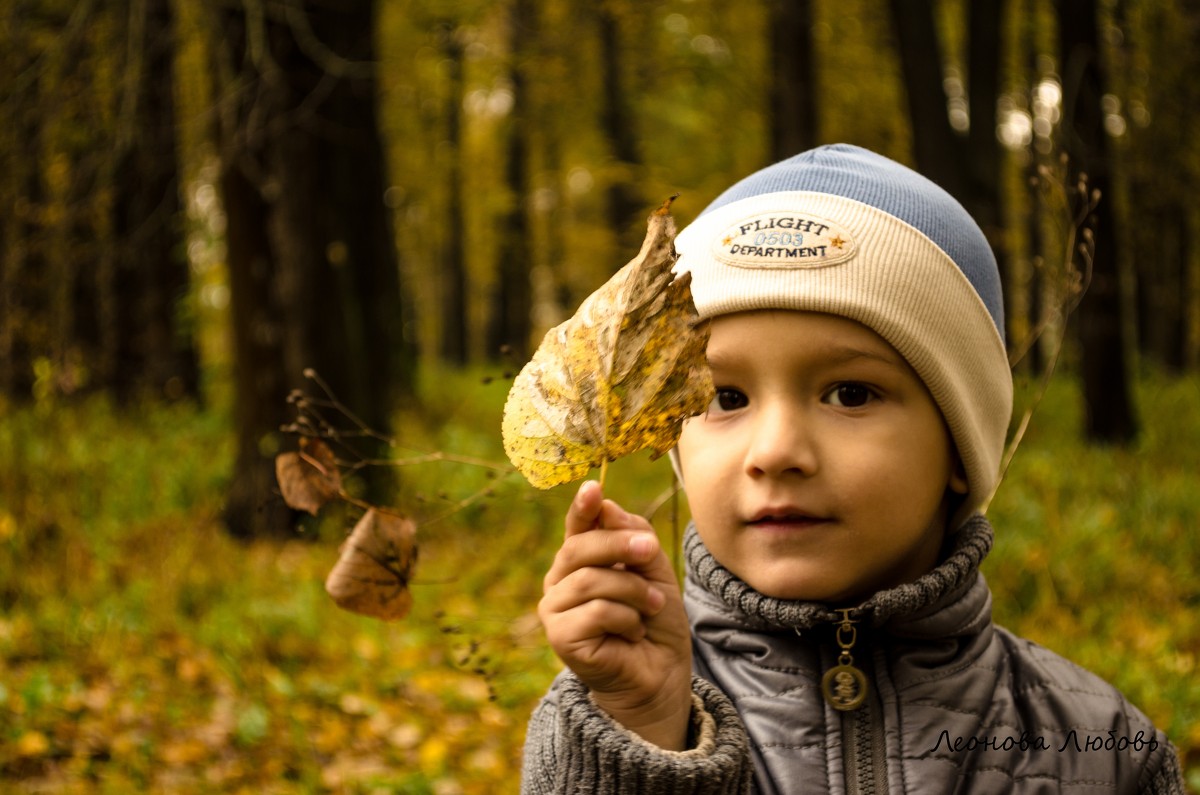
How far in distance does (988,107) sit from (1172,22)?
2.10m

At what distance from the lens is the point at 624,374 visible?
1.05 m

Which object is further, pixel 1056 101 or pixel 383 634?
pixel 1056 101

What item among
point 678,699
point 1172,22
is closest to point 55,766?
point 678,699

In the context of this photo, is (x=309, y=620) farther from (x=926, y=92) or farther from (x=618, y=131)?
(x=618, y=131)

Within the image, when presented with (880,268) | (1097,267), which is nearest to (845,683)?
(880,268)

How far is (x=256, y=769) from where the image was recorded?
311cm

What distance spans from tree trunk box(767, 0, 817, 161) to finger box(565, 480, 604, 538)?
22.8 feet

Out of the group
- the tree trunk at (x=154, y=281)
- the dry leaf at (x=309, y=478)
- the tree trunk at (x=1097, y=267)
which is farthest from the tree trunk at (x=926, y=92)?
the dry leaf at (x=309, y=478)

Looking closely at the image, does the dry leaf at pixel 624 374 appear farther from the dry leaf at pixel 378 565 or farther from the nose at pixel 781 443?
the dry leaf at pixel 378 565

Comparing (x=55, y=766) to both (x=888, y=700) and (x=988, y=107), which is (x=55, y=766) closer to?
(x=888, y=700)

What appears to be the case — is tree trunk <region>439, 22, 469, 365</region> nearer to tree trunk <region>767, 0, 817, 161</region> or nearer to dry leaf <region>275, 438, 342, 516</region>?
tree trunk <region>767, 0, 817, 161</region>

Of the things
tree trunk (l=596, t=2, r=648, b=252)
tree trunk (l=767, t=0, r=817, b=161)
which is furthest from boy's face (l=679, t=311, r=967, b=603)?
tree trunk (l=596, t=2, r=648, b=252)

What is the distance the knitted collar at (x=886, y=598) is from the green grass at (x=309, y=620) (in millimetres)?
345

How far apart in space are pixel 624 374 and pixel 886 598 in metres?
0.61
